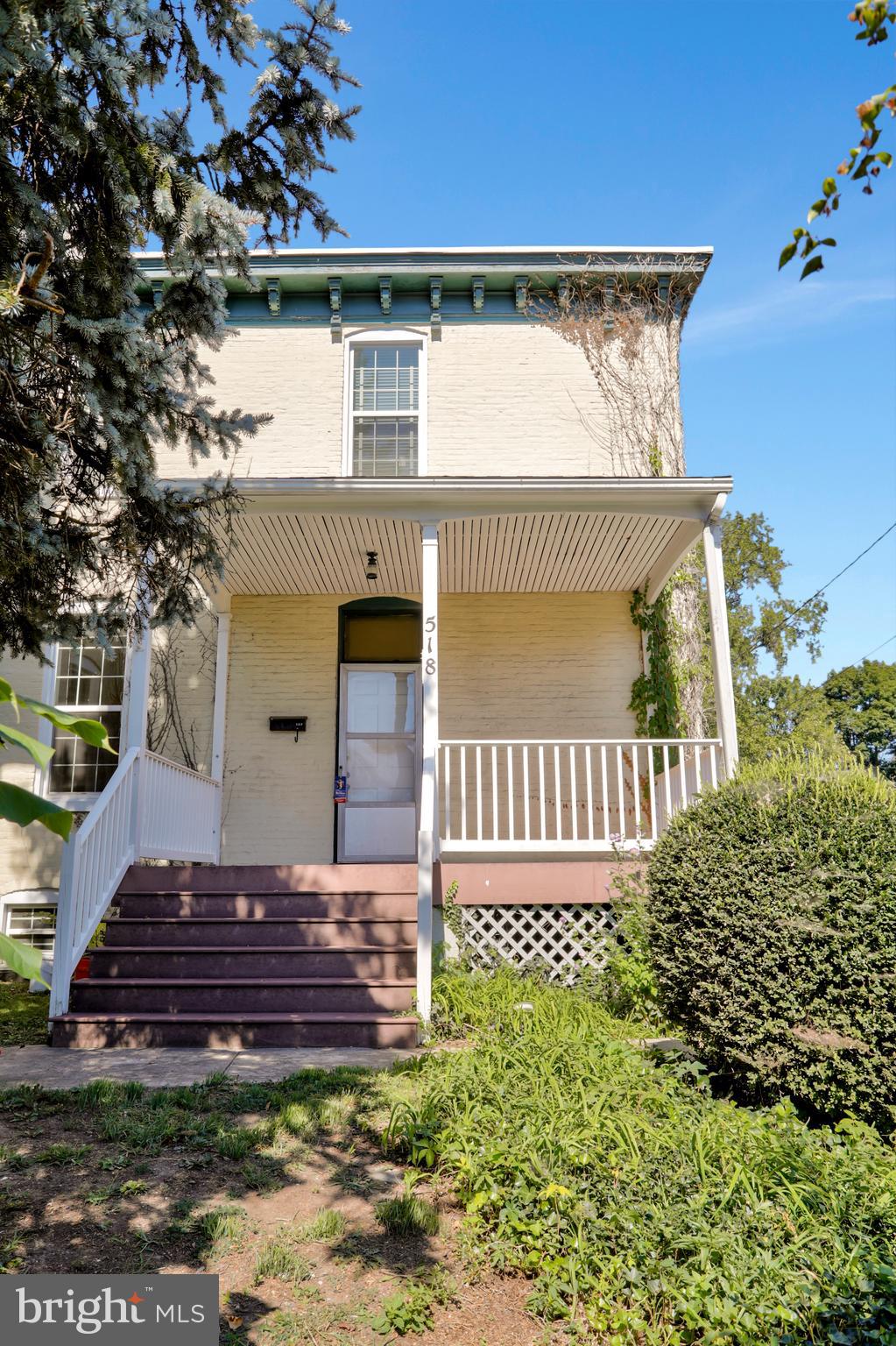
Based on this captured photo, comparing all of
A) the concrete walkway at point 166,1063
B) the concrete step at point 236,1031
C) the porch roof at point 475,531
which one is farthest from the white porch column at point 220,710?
the concrete walkway at point 166,1063

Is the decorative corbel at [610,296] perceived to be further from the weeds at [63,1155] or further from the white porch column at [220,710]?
the weeds at [63,1155]

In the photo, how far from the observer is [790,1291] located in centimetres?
257

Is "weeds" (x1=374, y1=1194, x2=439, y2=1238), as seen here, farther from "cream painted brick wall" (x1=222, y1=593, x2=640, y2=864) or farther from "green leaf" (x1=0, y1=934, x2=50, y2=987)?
"cream painted brick wall" (x1=222, y1=593, x2=640, y2=864)

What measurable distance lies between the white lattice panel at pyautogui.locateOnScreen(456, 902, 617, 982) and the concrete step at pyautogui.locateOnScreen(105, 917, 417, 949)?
704 millimetres

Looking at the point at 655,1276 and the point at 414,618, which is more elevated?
the point at 414,618

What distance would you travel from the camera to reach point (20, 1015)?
6.90 m

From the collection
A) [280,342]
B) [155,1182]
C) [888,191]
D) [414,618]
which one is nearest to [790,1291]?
[155,1182]

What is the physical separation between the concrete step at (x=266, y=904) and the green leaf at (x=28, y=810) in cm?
607

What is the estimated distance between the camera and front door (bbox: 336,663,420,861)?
9.48 m

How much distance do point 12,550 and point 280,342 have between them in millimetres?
6919

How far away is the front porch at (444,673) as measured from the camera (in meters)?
7.73

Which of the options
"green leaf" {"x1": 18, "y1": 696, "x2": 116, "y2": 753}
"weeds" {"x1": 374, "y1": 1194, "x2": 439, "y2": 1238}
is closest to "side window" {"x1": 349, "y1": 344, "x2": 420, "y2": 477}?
"weeds" {"x1": 374, "y1": 1194, "x2": 439, "y2": 1238}

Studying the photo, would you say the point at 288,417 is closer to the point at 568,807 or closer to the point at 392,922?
the point at 568,807

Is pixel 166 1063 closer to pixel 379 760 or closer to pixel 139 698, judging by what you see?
pixel 139 698
